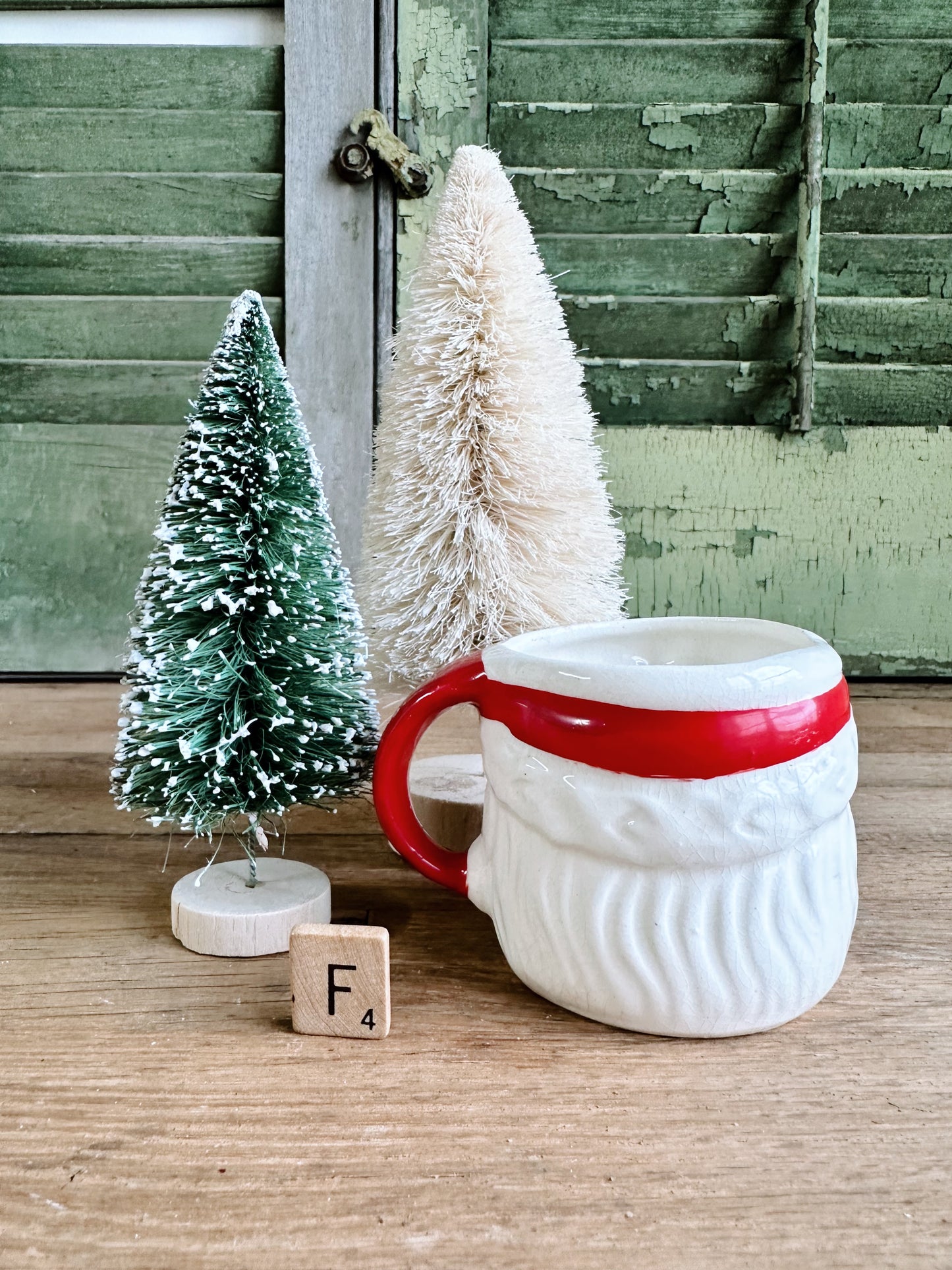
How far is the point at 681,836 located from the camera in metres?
0.42

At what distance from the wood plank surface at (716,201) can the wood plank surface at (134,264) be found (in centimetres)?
34

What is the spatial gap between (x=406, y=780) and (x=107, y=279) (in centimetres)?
102

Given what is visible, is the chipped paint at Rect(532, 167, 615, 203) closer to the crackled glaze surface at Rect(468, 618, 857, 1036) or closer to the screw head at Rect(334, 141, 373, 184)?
the screw head at Rect(334, 141, 373, 184)

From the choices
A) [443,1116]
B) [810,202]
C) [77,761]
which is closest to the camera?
[443,1116]

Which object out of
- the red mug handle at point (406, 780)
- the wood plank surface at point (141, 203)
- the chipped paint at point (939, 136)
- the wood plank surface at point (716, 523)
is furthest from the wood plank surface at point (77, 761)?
the chipped paint at point (939, 136)

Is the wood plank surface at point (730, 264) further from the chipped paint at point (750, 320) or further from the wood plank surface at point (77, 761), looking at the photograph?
the wood plank surface at point (77, 761)

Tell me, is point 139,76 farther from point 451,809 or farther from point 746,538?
point 451,809

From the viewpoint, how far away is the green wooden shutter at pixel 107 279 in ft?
4.11

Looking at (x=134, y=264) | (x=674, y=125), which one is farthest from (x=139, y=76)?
(x=674, y=125)

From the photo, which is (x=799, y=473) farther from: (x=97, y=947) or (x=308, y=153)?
(x=97, y=947)

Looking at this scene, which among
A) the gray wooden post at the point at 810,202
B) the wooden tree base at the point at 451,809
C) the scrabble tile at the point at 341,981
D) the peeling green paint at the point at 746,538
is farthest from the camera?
the peeling green paint at the point at 746,538

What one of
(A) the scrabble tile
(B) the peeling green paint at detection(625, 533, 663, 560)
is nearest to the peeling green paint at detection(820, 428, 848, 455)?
(B) the peeling green paint at detection(625, 533, 663, 560)

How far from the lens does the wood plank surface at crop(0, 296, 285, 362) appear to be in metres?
1.28

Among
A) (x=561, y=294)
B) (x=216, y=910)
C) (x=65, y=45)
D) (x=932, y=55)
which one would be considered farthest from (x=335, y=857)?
(x=932, y=55)
